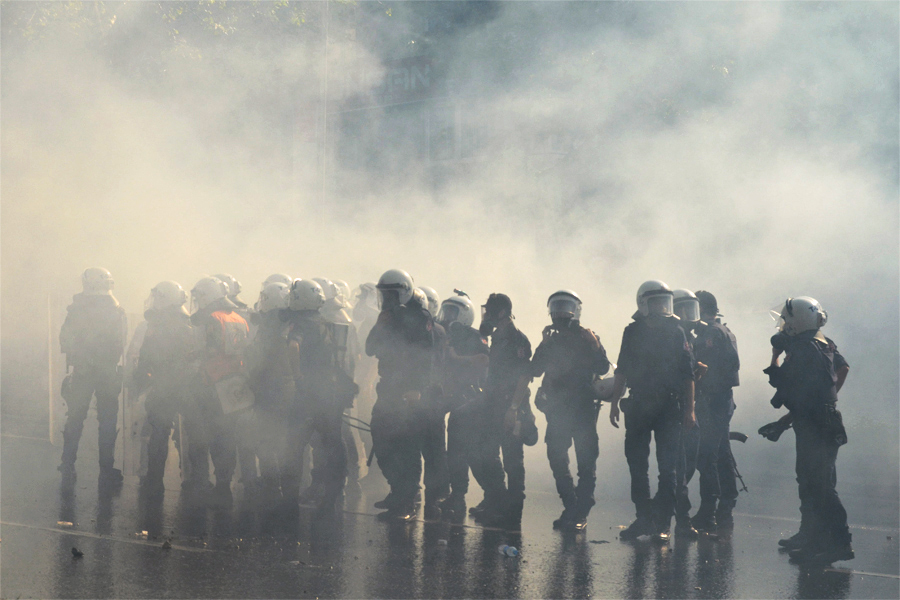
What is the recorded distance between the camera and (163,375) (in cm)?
580

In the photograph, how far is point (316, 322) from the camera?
5.27 metres

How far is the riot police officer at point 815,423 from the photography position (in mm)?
4234

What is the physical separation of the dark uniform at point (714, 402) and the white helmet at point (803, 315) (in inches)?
28.6

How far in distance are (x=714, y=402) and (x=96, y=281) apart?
4381mm

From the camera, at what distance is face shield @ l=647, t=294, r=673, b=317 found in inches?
183

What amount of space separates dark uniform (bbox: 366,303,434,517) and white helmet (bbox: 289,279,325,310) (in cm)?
47

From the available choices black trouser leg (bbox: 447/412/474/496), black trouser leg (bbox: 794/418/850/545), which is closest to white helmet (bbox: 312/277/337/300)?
black trouser leg (bbox: 447/412/474/496)

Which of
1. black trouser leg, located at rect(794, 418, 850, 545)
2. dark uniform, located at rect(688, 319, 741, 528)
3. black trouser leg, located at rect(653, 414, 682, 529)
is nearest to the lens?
black trouser leg, located at rect(794, 418, 850, 545)

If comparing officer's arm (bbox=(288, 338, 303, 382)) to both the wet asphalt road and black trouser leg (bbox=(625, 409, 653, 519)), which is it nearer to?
the wet asphalt road

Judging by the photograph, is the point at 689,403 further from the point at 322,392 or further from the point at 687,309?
the point at 322,392

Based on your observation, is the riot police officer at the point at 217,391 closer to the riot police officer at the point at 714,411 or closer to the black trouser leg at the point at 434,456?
the black trouser leg at the point at 434,456

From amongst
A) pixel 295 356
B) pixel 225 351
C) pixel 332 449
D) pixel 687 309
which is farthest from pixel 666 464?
pixel 225 351

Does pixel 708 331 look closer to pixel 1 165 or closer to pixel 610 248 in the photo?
pixel 610 248

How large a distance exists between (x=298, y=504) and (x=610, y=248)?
23.5 feet
